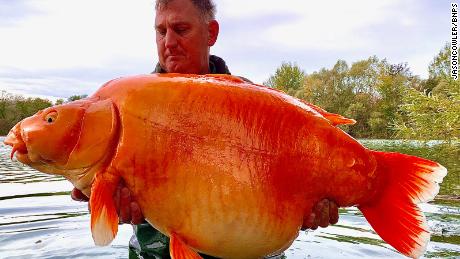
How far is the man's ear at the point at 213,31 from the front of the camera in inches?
187

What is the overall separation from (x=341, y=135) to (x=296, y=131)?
0.85 feet

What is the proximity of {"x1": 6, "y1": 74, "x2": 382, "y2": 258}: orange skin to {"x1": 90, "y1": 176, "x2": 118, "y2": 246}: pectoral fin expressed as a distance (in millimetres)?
36

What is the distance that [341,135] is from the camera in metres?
2.85

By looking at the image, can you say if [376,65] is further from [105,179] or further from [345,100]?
[105,179]

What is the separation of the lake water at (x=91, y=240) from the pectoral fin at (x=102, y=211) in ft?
9.82

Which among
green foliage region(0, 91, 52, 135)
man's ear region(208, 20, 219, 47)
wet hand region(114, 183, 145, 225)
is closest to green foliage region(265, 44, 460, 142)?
green foliage region(0, 91, 52, 135)

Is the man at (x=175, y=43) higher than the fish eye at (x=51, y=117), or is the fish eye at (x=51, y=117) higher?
the man at (x=175, y=43)

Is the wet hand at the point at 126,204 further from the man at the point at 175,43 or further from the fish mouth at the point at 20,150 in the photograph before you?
the man at the point at 175,43

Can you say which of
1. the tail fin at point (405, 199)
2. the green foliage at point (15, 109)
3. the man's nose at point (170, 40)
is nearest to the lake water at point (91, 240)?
the man's nose at point (170, 40)

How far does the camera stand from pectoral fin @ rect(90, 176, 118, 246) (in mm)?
2602

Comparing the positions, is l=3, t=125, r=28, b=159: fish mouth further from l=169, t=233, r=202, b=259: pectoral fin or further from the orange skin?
l=169, t=233, r=202, b=259: pectoral fin

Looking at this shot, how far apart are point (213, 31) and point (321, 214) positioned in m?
2.39

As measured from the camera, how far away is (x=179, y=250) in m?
2.63

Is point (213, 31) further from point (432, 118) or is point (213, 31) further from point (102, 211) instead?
point (432, 118)
